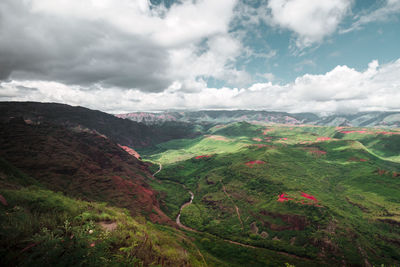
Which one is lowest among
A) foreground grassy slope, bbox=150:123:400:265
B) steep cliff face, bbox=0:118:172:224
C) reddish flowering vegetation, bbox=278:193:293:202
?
foreground grassy slope, bbox=150:123:400:265

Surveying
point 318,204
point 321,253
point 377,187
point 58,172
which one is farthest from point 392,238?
point 58,172

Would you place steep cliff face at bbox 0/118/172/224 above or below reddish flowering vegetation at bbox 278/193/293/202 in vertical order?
above

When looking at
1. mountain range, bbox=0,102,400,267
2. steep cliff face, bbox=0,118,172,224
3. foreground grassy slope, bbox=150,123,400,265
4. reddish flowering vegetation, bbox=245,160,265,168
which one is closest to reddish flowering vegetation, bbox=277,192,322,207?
foreground grassy slope, bbox=150,123,400,265

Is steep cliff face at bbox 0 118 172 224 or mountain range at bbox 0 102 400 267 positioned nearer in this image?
mountain range at bbox 0 102 400 267

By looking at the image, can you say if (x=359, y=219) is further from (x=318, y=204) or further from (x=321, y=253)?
(x=321, y=253)

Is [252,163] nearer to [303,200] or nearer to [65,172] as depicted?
[303,200]

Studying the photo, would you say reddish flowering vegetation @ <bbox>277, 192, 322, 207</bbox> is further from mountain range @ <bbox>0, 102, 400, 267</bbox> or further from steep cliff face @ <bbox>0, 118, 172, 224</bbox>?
steep cliff face @ <bbox>0, 118, 172, 224</bbox>

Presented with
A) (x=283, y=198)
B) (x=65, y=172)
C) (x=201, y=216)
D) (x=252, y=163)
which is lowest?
(x=201, y=216)

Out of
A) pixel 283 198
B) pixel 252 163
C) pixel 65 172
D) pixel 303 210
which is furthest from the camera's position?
pixel 252 163

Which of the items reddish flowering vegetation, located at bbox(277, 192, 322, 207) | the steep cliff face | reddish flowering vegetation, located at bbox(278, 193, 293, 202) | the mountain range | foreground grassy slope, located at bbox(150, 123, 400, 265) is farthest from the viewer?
reddish flowering vegetation, located at bbox(278, 193, 293, 202)

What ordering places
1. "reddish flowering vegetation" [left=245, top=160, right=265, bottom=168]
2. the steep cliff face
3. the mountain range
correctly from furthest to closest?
"reddish flowering vegetation" [left=245, top=160, right=265, bottom=168] < the steep cliff face < the mountain range

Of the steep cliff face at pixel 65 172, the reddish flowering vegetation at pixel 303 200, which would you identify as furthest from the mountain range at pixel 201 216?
the reddish flowering vegetation at pixel 303 200

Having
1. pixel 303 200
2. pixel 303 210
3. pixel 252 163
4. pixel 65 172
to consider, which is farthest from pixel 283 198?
pixel 65 172
